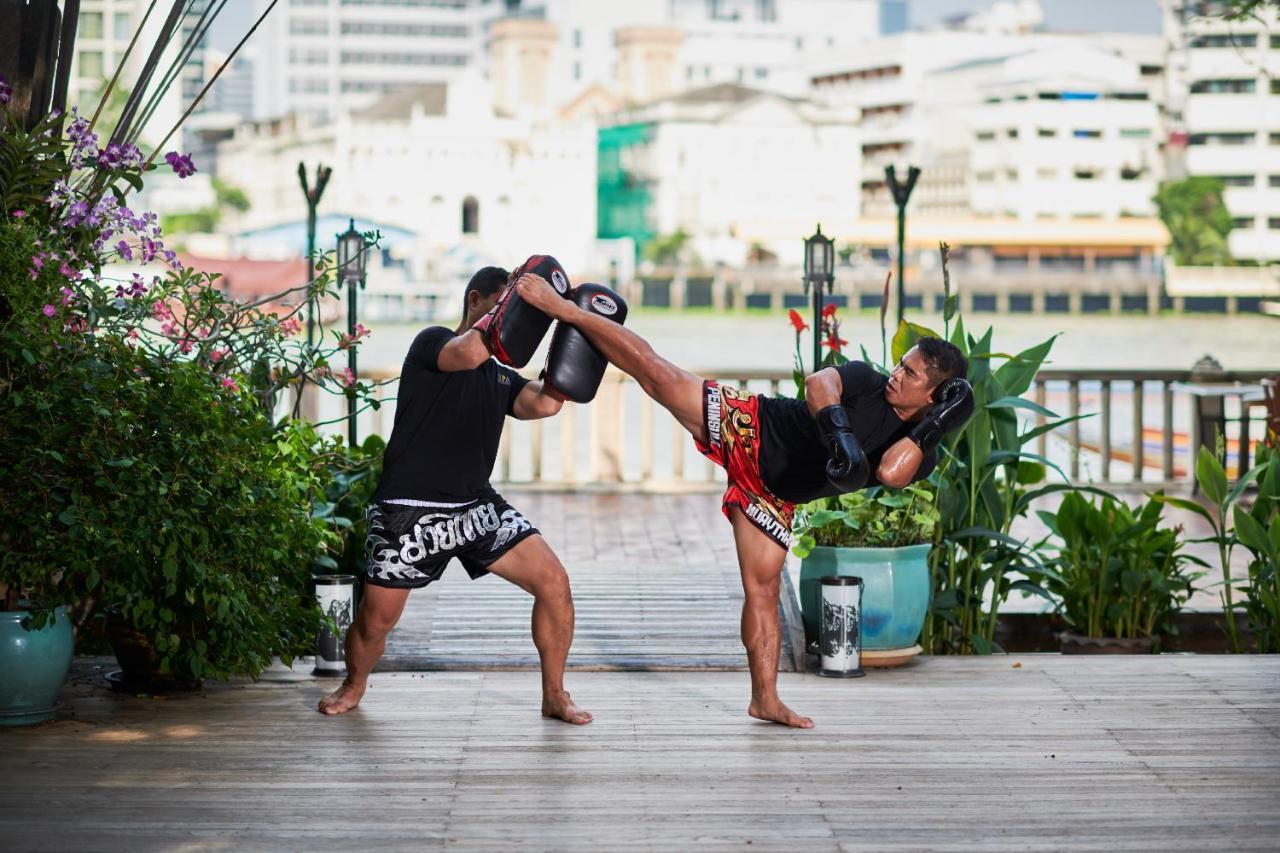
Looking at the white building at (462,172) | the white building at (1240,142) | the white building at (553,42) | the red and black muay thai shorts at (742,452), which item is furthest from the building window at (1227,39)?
the white building at (553,42)

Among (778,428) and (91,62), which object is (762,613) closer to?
(778,428)

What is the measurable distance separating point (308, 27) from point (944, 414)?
153076 mm

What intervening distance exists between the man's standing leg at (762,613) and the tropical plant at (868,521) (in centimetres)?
103

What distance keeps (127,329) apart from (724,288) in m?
94.8

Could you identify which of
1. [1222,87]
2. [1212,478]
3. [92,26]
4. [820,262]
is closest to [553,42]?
[1222,87]

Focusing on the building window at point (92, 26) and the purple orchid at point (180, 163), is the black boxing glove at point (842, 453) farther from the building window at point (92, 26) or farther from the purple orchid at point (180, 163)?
the building window at point (92, 26)

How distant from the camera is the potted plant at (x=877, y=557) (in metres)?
6.33

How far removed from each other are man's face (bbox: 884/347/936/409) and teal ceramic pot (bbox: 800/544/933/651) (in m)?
1.22

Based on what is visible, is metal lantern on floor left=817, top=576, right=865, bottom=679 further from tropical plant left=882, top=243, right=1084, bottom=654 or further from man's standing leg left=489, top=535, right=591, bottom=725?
man's standing leg left=489, top=535, right=591, bottom=725

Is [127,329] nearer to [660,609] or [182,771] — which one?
[182,771]

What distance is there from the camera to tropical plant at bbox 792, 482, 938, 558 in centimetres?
651

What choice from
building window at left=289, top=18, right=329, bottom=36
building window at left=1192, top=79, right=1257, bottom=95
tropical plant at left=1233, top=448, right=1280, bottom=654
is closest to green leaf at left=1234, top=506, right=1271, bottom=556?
tropical plant at left=1233, top=448, right=1280, bottom=654

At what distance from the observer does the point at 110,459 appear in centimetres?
530

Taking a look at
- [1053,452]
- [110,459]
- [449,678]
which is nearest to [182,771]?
[110,459]
